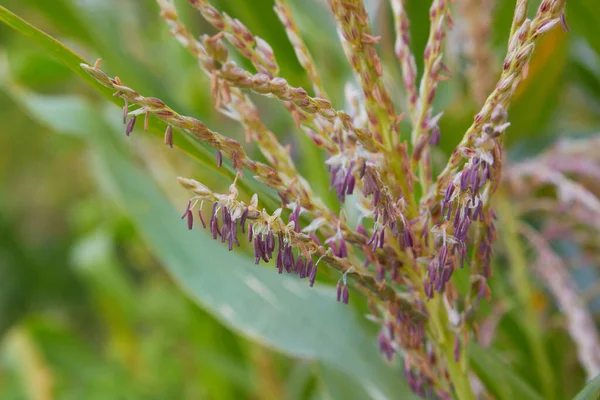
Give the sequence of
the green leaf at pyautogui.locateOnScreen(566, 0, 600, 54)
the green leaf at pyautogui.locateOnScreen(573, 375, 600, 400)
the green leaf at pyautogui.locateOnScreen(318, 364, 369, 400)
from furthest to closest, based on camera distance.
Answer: the green leaf at pyautogui.locateOnScreen(566, 0, 600, 54) < the green leaf at pyautogui.locateOnScreen(318, 364, 369, 400) < the green leaf at pyautogui.locateOnScreen(573, 375, 600, 400)

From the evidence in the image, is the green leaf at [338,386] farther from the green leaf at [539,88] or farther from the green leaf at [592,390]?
the green leaf at [539,88]

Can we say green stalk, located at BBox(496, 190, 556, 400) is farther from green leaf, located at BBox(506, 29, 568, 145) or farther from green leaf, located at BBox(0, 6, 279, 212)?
green leaf, located at BBox(0, 6, 279, 212)

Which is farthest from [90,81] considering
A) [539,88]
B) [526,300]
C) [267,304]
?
[539,88]

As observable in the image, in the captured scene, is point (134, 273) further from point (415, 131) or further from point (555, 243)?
point (415, 131)

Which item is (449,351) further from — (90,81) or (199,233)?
(199,233)

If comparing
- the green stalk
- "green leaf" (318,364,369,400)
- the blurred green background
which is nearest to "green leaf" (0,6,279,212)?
the blurred green background

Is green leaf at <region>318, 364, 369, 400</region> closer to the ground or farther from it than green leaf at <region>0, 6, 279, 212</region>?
closer to the ground

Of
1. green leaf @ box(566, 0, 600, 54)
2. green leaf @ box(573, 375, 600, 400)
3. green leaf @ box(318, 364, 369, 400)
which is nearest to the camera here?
green leaf @ box(573, 375, 600, 400)
